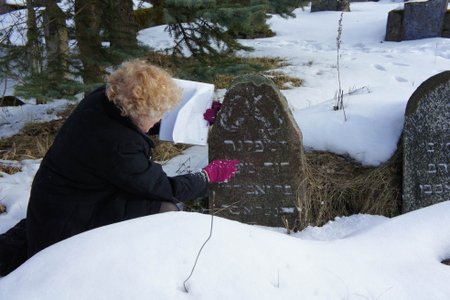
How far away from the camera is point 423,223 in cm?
206

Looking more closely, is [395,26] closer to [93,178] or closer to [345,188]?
[345,188]

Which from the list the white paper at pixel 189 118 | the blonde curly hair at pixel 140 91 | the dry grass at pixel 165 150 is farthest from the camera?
the dry grass at pixel 165 150

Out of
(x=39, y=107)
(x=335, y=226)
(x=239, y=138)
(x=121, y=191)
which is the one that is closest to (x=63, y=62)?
(x=39, y=107)

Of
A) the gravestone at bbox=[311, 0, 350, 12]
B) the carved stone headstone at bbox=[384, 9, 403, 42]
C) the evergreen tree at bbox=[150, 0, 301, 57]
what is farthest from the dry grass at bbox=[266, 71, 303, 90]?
the gravestone at bbox=[311, 0, 350, 12]

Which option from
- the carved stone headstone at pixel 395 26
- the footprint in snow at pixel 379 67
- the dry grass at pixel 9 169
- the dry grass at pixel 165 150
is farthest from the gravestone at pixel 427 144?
the carved stone headstone at pixel 395 26

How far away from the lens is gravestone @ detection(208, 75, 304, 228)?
10.5 ft

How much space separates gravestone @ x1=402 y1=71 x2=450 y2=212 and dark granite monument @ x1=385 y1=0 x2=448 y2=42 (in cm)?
646

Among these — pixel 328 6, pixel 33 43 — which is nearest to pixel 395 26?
pixel 328 6

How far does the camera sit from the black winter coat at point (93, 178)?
237 cm

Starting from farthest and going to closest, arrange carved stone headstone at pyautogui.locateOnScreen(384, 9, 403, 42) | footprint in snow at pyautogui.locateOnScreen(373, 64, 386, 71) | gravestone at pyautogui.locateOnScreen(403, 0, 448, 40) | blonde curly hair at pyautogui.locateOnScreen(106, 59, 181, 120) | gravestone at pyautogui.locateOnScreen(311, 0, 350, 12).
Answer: gravestone at pyautogui.locateOnScreen(311, 0, 350, 12)
carved stone headstone at pyautogui.locateOnScreen(384, 9, 403, 42)
gravestone at pyautogui.locateOnScreen(403, 0, 448, 40)
footprint in snow at pyautogui.locateOnScreen(373, 64, 386, 71)
blonde curly hair at pyautogui.locateOnScreen(106, 59, 181, 120)

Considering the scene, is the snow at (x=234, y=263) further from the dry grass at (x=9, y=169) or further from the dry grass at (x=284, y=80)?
the dry grass at (x=284, y=80)

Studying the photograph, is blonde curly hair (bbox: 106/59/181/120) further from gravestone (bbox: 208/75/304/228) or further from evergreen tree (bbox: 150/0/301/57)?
evergreen tree (bbox: 150/0/301/57)

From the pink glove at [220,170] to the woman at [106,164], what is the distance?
0.56 metres

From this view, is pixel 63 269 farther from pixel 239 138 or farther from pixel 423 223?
pixel 239 138
